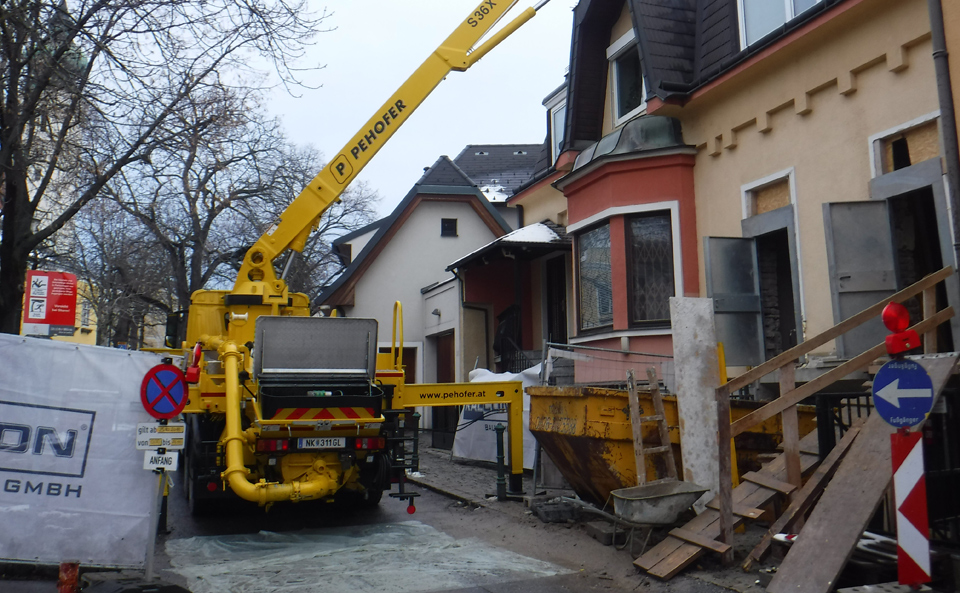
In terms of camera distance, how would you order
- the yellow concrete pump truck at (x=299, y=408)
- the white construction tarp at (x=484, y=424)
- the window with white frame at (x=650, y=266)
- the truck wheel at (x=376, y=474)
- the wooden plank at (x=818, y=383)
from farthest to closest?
the white construction tarp at (x=484, y=424) → the window with white frame at (x=650, y=266) → the truck wheel at (x=376, y=474) → the yellow concrete pump truck at (x=299, y=408) → the wooden plank at (x=818, y=383)

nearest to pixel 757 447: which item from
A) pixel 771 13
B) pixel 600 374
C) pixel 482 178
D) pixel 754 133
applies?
pixel 600 374

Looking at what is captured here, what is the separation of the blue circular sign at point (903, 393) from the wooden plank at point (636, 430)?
2.75 meters

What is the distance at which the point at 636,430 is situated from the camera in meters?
7.57

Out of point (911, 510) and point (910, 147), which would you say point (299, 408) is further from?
point (910, 147)

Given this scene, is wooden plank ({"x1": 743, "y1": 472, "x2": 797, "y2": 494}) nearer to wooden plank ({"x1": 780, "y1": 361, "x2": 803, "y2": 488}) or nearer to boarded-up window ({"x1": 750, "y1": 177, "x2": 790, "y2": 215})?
wooden plank ({"x1": 780, "y1": 361, "x2": 803, "y2": 488})

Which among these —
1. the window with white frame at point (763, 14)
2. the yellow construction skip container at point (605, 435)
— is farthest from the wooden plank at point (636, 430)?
the window with white frame at point (763, 14)

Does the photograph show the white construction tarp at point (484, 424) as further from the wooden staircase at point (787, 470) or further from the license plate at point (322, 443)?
the wooden staircase at point (787, 470)

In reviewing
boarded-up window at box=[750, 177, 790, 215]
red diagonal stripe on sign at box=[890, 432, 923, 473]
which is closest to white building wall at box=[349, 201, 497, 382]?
boarded-up window at box=[750, 177, 790, 215]

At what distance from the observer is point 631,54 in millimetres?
13422

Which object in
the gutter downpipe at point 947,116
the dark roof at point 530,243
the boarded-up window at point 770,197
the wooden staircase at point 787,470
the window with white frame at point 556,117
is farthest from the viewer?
the window with white frame at point 556,117

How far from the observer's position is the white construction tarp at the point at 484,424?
12.9 m

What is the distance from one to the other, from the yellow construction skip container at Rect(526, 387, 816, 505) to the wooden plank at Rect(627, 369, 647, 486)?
0.45ft

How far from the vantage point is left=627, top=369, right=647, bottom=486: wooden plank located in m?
7.43

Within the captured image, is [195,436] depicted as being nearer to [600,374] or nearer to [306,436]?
[306,436]
